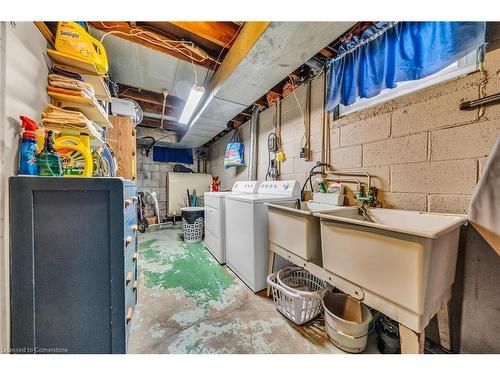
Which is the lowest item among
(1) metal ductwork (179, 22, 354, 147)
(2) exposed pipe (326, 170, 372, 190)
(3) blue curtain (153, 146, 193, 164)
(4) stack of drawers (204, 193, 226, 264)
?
(4) stack of drawers (204, 193, 226, 264)

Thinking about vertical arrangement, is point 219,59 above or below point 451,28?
above

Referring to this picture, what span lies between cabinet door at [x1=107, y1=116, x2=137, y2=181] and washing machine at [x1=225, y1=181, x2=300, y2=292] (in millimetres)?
1374

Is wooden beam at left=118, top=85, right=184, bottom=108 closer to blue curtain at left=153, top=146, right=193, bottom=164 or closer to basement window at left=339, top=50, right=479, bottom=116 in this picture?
blue curtain at left=153, top=146, right=193, bottom=164

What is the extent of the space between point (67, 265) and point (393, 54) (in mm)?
2364

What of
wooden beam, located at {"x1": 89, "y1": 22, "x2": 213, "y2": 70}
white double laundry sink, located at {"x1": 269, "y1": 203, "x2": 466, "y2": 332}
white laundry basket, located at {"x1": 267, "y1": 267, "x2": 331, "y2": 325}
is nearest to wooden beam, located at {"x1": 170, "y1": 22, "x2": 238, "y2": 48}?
wooden beam, located at {"x1": 89, "y1": 22, "x2": 213, "y2": 70}

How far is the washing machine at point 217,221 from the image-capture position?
239cm

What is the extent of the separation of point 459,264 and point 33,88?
2688 mm

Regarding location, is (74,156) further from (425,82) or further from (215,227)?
(425,82)

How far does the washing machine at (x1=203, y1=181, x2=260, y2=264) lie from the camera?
7.84ft

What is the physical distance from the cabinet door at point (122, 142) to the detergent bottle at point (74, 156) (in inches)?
46.6

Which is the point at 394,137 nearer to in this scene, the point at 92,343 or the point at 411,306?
the point at 411,306

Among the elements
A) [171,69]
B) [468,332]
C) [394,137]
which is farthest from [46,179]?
[468,332]
